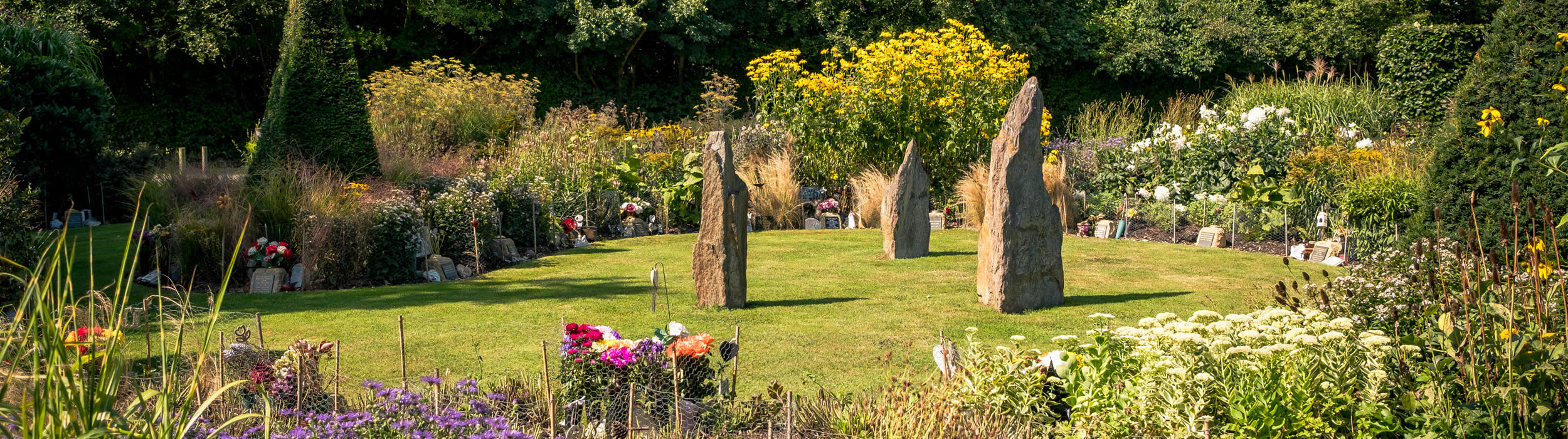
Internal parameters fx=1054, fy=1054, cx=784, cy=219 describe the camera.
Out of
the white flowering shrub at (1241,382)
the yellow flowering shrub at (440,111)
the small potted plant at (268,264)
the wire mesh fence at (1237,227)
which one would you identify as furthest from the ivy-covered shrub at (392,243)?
the wire mesh fence at (1237,227)

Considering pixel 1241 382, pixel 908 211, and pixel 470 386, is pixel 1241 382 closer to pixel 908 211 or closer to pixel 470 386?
pixel 470 386

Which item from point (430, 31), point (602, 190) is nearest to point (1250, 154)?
point (602, 190)

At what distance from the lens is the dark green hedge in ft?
22.6

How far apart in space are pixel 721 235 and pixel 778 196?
575 cm

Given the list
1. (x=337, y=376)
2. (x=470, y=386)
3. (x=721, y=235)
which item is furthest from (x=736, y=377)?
(x=721, y=235)

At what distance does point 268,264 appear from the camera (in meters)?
8.30

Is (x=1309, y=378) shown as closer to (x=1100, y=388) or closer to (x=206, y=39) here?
(x=1100, y=388)

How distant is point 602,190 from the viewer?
1226cm

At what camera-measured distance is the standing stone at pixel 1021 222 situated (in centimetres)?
706

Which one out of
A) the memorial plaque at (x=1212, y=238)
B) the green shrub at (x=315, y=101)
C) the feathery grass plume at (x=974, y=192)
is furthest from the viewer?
the feathery grass plume at (x=974, y=192)

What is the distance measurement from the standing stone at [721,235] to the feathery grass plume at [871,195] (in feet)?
18.4

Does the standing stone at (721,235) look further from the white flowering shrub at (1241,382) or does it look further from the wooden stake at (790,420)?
the white flowering shrub at (1241,382)

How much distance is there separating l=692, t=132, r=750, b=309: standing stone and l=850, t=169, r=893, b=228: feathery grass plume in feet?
18.4

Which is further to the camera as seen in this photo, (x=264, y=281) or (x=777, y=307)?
(x=264, y=281)
